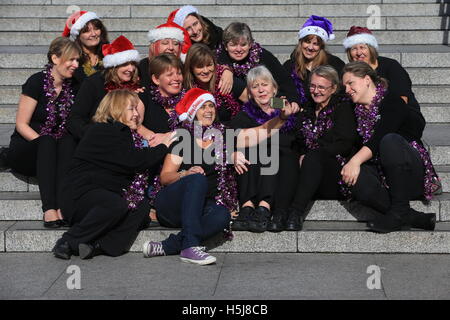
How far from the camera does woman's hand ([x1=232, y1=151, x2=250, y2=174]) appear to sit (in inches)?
263

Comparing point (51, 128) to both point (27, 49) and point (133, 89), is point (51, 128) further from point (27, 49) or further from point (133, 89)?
point (27, 49)

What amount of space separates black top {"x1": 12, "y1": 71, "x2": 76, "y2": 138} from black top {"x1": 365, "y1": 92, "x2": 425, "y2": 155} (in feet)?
8.24

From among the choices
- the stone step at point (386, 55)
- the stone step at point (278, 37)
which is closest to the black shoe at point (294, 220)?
the stone step at point (386, 55)

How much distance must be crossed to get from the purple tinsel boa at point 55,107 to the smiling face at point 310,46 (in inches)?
76.4

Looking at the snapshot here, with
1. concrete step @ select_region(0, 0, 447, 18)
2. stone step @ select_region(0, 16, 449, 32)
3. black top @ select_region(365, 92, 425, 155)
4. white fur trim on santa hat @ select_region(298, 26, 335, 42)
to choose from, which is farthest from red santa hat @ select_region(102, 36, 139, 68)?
concrete step @ select_region(0, 0, 447, 18)

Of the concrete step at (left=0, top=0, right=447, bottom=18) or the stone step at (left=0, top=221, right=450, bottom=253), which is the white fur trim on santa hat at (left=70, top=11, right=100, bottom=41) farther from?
the concrete step at (left=0, top=0, right=447, bottom=18)

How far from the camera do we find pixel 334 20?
33.2 feet

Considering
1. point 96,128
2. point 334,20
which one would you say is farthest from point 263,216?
point 334,20

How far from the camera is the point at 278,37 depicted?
9.88 metres

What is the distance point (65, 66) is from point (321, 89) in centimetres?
201

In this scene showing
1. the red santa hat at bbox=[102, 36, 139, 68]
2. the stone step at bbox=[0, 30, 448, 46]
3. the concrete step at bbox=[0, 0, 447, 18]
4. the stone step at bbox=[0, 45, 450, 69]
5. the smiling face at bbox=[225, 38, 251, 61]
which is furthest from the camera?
the concrete step at bbox=[0, 0, 447, 18]

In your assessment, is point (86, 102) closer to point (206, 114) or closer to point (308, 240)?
point (206, 114)

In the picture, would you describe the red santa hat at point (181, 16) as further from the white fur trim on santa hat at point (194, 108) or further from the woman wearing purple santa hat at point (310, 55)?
the white fur trim on santa hat at point (194, 108)

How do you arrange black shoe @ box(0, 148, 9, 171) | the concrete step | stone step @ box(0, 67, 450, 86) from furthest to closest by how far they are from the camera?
the concrete step, stone step @ box(0, 67, 450, 86), black shoe @ box(0, 148, 9, 171)
